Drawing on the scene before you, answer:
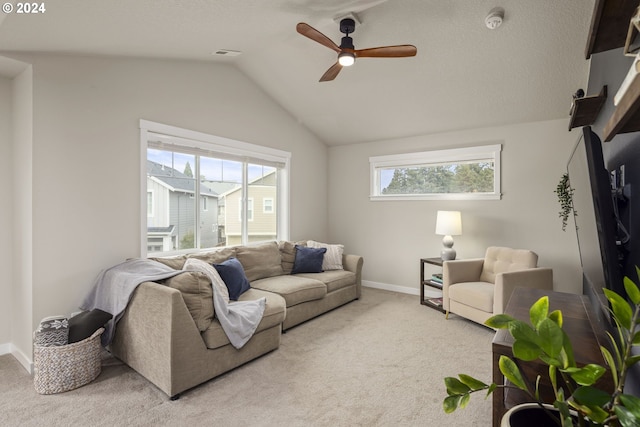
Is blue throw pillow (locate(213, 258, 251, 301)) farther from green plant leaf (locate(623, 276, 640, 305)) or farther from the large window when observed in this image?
green plant leaf (locate(623, 276, 640, 305))

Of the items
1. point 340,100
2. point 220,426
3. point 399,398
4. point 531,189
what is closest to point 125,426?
point 220,426

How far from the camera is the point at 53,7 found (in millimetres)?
1966

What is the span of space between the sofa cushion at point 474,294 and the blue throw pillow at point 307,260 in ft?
5.43

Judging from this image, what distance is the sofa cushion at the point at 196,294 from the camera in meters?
2.37

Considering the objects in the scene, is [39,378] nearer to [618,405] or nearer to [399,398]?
[399,398]

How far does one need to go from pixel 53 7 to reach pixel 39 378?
2.41m

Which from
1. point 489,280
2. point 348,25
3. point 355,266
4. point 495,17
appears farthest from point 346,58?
point 489,280

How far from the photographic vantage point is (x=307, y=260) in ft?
14.3

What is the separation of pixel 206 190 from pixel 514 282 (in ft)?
11.5

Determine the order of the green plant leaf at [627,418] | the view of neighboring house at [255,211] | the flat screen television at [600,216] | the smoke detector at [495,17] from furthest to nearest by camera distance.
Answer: the view of neighboring house at [255,211] → the smoke detector at [495,17] → the flat screen television at [600,216] → the green plant leaf at [627,418]

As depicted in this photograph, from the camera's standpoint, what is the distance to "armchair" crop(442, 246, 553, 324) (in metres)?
3.22

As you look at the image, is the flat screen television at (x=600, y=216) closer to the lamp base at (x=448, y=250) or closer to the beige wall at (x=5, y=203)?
the lamp base at (x=448, y=250)

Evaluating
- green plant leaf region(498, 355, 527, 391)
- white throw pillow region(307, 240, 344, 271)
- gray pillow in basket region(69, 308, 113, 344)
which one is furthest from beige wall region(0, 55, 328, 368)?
green plant leaf region(498, 355, 527, 391)

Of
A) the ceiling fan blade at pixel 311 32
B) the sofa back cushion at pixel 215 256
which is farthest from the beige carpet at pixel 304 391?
the ceiling fan blade at pixel 311 32
